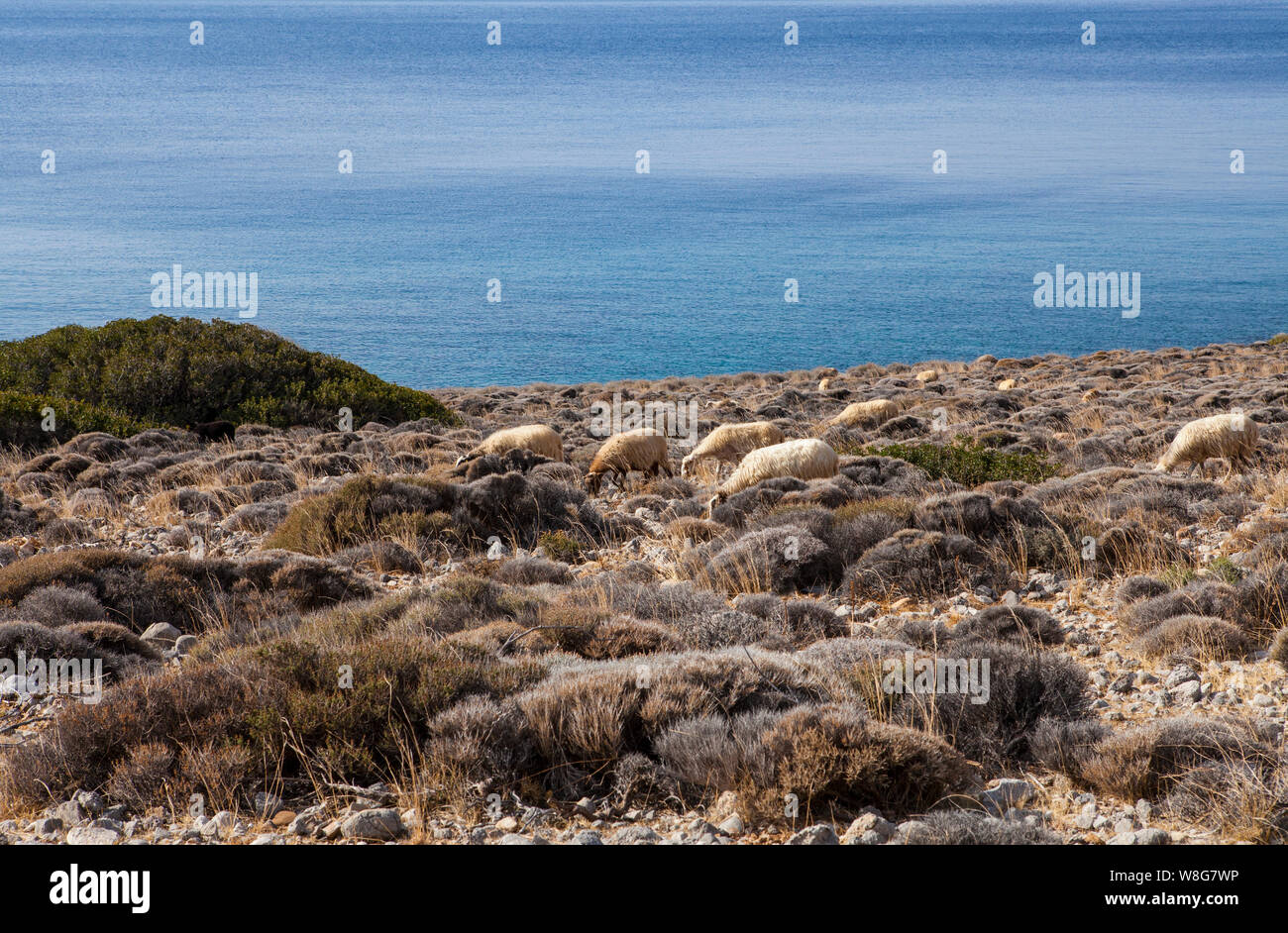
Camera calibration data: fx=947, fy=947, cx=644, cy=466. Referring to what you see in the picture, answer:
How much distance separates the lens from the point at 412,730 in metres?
4.96

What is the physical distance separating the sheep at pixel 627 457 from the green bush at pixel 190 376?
9688mm

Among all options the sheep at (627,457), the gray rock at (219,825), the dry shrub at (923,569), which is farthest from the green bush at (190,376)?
the gray rock at (219,825)

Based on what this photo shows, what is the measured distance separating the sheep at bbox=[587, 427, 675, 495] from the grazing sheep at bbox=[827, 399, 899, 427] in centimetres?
685

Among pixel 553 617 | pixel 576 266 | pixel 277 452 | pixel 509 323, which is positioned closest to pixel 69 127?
pixel 576 266

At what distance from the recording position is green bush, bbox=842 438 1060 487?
12.1 metres

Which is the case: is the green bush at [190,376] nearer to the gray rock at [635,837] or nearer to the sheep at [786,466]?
the sheep at [786,466]

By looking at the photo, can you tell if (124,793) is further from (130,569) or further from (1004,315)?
(1004,315)

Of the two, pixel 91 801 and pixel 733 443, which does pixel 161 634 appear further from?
pixel 733 443

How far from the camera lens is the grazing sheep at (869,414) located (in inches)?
767

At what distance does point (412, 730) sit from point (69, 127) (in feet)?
684

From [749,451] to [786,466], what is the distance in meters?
2.28

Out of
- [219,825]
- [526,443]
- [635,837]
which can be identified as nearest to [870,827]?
[635,837]

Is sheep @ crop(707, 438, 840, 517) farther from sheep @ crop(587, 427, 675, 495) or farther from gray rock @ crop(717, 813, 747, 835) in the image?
gray rock @ crop(717, 813, 747, 835)

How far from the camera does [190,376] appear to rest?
823 inches
